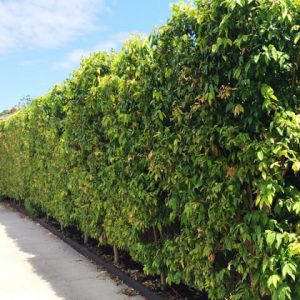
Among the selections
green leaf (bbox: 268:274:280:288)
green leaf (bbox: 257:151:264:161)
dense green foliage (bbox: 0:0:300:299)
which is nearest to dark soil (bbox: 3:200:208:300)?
dense green foliage (bbox: 0:0:300:299)

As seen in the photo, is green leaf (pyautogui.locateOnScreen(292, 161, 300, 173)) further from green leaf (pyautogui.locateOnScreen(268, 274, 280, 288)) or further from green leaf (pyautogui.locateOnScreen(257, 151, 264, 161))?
green leaf (pyautogui.locateOnScreen(268, 274, 280, 288))

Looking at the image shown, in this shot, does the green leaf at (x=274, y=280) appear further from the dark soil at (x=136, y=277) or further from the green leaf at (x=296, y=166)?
the dark soil at (x=136, y=277)

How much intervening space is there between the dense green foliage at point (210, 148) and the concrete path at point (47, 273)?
2.11ft

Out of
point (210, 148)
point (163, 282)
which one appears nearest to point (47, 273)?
point (163, 282)

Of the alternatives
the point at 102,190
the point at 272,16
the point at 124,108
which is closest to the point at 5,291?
the point at 102,190

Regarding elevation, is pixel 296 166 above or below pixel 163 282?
above

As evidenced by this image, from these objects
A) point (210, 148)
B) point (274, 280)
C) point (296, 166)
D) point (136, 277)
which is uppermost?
point (210, 148)

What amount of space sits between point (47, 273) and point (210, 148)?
396 centimetres

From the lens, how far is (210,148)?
3.53 m

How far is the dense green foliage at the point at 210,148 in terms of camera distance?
297 centimetres

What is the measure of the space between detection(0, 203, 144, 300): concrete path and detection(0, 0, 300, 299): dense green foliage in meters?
0.64

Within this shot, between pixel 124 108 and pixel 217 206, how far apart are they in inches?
80.4

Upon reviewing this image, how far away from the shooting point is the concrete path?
534cm

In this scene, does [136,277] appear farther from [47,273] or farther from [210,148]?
[210,148]
